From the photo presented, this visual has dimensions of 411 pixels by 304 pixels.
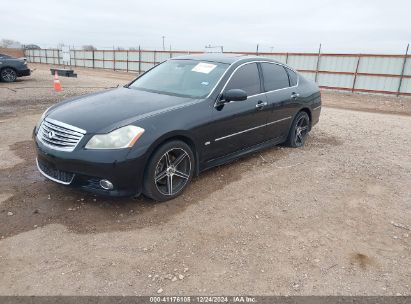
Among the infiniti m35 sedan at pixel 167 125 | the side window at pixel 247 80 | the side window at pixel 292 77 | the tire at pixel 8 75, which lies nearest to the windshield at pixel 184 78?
the infiniti m35 sedan at pixel 167 125

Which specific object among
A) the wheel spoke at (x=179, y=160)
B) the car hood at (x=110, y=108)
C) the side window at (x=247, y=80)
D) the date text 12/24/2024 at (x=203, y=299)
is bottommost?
the date text 12/24/2024 at (x=203, y=299)

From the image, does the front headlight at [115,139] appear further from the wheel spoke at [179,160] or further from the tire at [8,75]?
the tire at [8,75]

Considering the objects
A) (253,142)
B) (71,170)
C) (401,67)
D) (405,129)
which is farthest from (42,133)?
(401,67)

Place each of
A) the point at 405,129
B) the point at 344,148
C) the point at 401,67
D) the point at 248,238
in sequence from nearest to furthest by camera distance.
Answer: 1. the point at 248,238
2. the point at 344,148
3. the point at 405,129
4. the point at 401,67

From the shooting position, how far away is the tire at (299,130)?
6.26 meters

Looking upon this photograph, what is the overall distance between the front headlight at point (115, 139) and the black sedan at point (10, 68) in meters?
14.2

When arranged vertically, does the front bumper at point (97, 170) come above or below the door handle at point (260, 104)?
below

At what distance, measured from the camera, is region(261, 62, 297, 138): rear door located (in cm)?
547

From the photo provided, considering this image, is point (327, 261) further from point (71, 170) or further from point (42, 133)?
point (42, 133)

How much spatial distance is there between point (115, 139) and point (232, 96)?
5.41 feet

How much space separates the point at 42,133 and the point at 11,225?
3.58 ft

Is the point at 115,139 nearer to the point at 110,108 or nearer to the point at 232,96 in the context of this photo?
the point at 110,108

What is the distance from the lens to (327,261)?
315cm

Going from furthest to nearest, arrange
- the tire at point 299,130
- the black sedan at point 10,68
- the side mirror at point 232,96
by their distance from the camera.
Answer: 1. the black sedan at point 10,68
2. the tire at point 299,130
3. the side mirror at point 232,96
